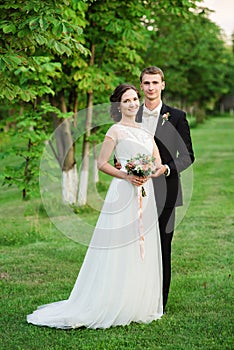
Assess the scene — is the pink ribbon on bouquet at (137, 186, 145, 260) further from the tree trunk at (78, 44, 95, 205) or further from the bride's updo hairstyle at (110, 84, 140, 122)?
the tree trunk at (78, 44, 95, 205)

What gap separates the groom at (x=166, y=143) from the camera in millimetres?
5402

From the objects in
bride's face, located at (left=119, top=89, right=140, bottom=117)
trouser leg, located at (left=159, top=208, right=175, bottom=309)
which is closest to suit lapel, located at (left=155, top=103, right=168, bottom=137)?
bride's face, located at (left=119, top=89, right=140, bottom=117)

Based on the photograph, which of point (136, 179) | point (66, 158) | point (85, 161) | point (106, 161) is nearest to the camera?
point (136, 179)

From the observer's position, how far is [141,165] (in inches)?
201

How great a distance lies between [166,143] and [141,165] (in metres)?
0.55

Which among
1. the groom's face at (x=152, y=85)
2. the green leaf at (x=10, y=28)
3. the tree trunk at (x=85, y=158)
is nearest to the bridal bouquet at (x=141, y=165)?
the groom's face at (x=152, y=85)

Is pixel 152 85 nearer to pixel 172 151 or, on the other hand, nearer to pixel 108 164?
pixel 172 151

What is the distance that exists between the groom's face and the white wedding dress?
0.33 meters

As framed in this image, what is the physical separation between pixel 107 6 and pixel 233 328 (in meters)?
6.93

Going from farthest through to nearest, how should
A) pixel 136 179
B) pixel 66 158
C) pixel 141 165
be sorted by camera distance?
pixel 66 158, pixel 136 179, pixel 141 165

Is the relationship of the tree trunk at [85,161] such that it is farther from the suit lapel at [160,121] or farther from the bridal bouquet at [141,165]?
the bridal bouquet at [141,165]

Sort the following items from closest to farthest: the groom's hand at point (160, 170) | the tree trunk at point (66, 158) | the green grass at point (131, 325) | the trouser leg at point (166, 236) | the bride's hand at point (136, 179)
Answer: the green grass at point (131, 325), the bride's hand at point (136, 179), the groom's hand at point (160, 170), the trouser leg at point (166, 236), the tree trunk at point (66, 158)

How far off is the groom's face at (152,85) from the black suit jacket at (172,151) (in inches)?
6.1

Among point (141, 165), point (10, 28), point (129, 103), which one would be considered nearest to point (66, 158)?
point (10, 28)
